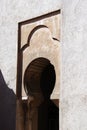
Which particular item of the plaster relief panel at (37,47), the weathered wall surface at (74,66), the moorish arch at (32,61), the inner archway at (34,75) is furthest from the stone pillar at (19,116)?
the weathered wall surface at (74,66)

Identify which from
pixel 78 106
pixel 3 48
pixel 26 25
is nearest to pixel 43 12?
pixel 26 25

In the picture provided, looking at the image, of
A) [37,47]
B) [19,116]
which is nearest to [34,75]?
[37,47]

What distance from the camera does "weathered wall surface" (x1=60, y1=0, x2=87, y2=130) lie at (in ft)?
21.0

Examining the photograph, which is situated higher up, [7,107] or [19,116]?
[7,107]

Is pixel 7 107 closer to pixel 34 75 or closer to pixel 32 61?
pixel 34 75

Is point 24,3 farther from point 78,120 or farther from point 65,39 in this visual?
point 78,120

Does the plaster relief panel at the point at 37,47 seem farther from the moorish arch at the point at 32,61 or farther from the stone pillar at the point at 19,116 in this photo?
the stone pillar at the point at 19,116

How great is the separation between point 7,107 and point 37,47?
1369 millimetres

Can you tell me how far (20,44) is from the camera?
7965 mm

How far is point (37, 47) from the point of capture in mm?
7566

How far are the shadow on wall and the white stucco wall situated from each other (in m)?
0.14

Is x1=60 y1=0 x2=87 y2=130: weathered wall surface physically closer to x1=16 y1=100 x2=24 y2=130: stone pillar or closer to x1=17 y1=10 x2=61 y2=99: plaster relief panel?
x1=17 y1=10 x2=61 y2=99: plaster relief panel

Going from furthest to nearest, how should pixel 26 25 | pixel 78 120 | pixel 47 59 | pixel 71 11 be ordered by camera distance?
pixel 26 25, pixel 47 59, pixel 71 11, pixel 78 120

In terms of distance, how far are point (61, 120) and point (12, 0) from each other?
284 cm
